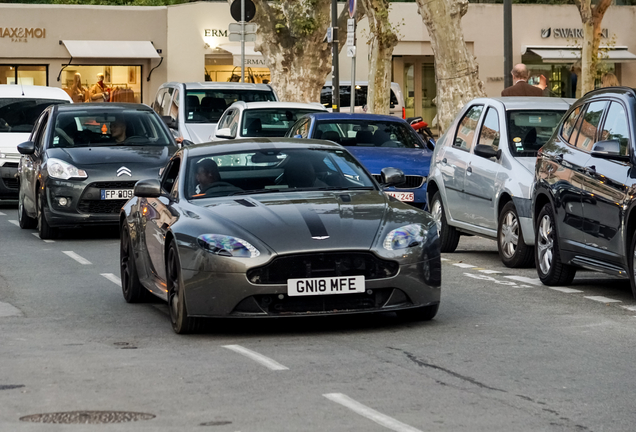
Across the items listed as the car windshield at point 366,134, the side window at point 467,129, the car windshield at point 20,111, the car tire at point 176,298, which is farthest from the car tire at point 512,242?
the car windshield at point 20,111

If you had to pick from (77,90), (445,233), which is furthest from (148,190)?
(77,90)

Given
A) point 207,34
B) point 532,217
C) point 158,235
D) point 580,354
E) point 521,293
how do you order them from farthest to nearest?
point 207,34 → point 532,217 → point 521,293 → point 158,235 → point 580,354

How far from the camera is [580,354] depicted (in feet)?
26.2

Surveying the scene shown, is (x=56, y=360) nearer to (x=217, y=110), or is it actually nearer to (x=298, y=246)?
(x=298, y=246)

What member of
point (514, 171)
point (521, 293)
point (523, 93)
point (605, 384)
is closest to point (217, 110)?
point (523, 93)

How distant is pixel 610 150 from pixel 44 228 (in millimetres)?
8747

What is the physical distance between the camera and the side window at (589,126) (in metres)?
11.1

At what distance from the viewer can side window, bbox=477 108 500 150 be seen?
45.2ft

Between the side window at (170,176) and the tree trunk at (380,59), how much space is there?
22.6 metres

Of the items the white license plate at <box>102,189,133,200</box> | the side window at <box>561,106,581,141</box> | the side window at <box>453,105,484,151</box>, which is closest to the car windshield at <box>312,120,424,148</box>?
the white license plate at <box>102,189,133,200</box>

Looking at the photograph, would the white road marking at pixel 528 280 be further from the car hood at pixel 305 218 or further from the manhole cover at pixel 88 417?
the manhole cover at pixel 88 417

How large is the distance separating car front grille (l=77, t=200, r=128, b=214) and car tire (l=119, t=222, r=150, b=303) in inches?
208

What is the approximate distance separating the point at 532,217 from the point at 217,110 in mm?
13065

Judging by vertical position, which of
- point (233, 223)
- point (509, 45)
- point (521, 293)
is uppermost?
point (509, 45)
